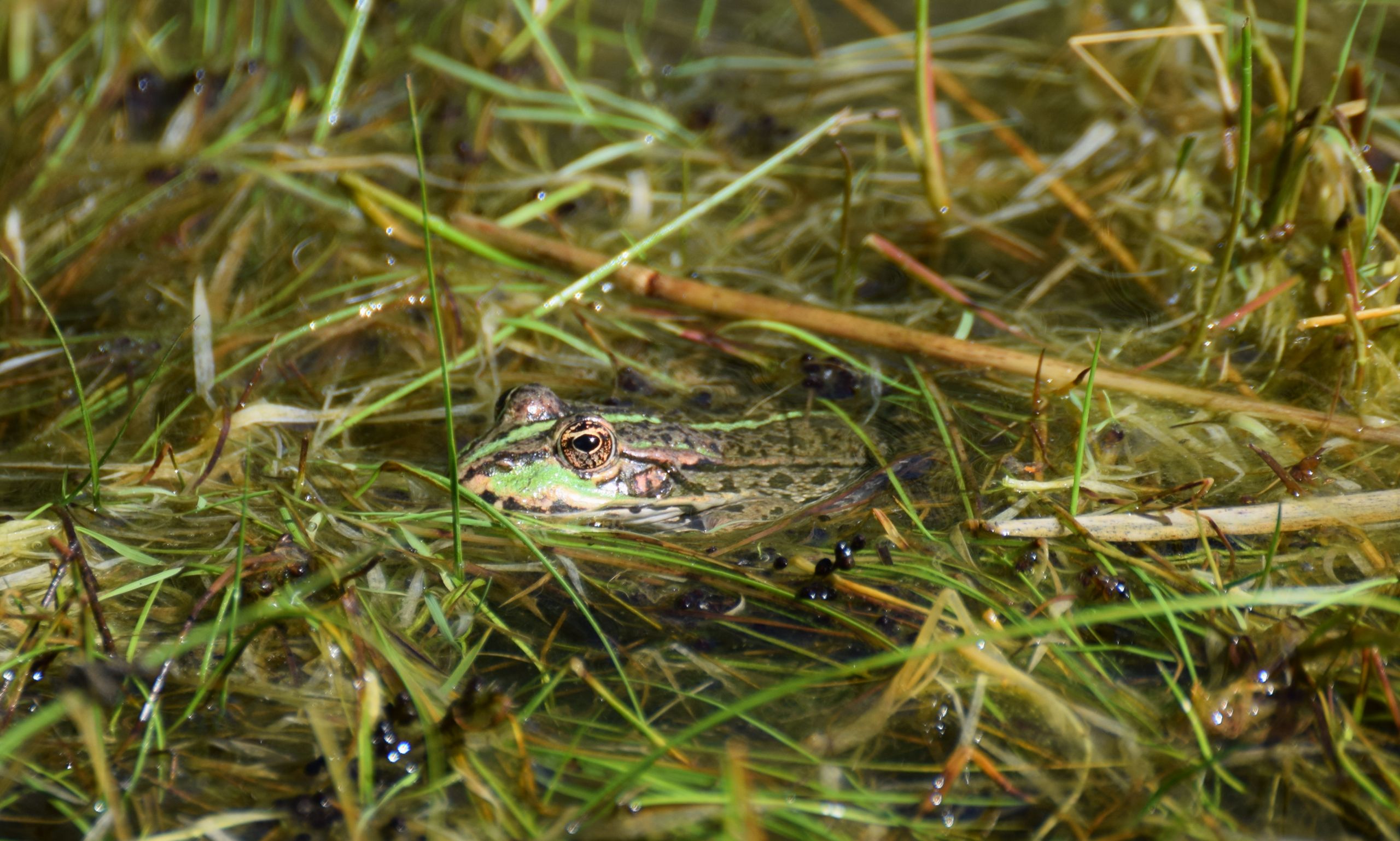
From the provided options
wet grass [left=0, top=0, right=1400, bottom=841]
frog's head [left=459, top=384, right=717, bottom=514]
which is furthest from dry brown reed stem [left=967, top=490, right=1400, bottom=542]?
frog's head [left=459, top=384, right=717, bottom=514]

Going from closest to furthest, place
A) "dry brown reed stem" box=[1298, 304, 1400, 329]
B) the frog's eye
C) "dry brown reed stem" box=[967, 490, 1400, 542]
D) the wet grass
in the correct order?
the wet grass < "dry brown reed stem" box=[967, 490, 1400, 542] < "dry brown reed stem" box=[1298, 304, 1400, 329] < the frog's eye

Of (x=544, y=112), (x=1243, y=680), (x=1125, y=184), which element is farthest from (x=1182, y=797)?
(x=544, y=112)

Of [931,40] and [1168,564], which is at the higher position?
[931,40]

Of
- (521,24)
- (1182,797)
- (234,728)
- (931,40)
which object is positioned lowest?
(1182,797)

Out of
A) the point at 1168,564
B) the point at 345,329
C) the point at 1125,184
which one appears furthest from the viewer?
the point at 1125,184

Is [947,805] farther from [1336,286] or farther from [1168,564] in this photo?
[1336,286]

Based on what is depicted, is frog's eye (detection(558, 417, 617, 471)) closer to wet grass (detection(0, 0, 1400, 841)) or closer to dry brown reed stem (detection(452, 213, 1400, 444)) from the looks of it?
wet grass (detection(0, 0, 1400, 841))
